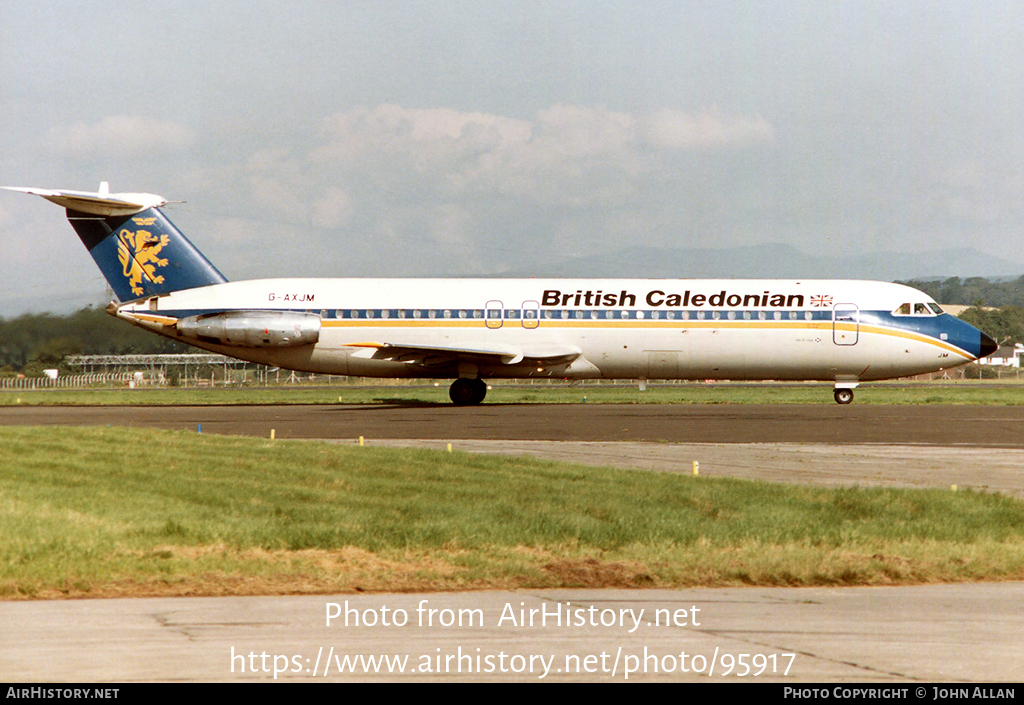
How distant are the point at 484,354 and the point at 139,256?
42.2 ft

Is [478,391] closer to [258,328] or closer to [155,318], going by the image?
[258,328]

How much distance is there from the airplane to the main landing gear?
6 cm

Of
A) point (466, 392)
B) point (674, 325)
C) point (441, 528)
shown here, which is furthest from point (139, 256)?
point (441, 528)

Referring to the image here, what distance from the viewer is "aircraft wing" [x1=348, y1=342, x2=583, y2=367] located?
37094 mm

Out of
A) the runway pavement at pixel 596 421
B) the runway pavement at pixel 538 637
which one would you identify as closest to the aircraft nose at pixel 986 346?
the runway pavement at pixel 596 421

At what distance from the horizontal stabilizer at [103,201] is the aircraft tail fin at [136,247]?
0.12ft

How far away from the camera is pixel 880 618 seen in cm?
816

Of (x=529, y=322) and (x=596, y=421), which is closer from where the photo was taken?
(x=596, y=421)

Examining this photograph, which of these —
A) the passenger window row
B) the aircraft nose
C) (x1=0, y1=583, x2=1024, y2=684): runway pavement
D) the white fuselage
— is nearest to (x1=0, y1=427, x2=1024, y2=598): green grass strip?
(x1=0, y1=583, x2=1024, y2=684): runway pavement

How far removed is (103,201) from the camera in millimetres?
37219

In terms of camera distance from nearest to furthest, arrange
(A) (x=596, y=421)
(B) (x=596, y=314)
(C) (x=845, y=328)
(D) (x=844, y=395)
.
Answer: (A) (x=596, y=421) < (C) (x=845, y=328) < (B) (x=596, y=314) < (D) (x=844, y=395)

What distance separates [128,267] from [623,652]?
114 feet
